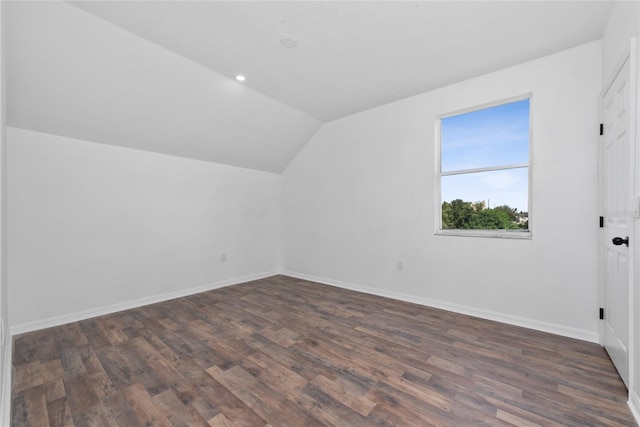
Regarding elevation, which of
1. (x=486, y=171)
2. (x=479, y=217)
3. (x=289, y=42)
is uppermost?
(x=289, y=42)

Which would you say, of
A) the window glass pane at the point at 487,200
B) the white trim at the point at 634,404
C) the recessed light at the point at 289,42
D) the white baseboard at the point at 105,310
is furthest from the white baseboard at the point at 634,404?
the white baseboard at the point at 105,310

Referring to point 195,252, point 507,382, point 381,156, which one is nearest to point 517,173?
point 381,156

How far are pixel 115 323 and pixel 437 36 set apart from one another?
4261 millimetres

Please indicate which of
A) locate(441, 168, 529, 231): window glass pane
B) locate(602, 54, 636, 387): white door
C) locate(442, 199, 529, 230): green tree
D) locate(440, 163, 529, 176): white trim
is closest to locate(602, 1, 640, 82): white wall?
locate(602, 54, 636, 387): white door

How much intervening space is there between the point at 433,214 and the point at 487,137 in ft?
3.47

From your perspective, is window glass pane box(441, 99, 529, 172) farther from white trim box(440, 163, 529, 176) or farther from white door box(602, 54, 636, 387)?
white door box(602, 54, 636, 387)

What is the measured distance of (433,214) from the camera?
332 cm

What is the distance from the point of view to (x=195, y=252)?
13.1 ft

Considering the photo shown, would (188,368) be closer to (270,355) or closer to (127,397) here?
(127,397)

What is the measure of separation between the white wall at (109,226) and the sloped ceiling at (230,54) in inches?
12.1

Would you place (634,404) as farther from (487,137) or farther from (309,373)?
(487,137)

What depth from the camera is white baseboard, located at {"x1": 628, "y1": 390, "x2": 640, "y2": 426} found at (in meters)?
1.48

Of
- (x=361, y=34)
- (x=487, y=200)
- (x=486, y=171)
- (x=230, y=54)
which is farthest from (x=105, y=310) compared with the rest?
(x=486, y=171)

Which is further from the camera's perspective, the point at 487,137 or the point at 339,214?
the point at 339,214
